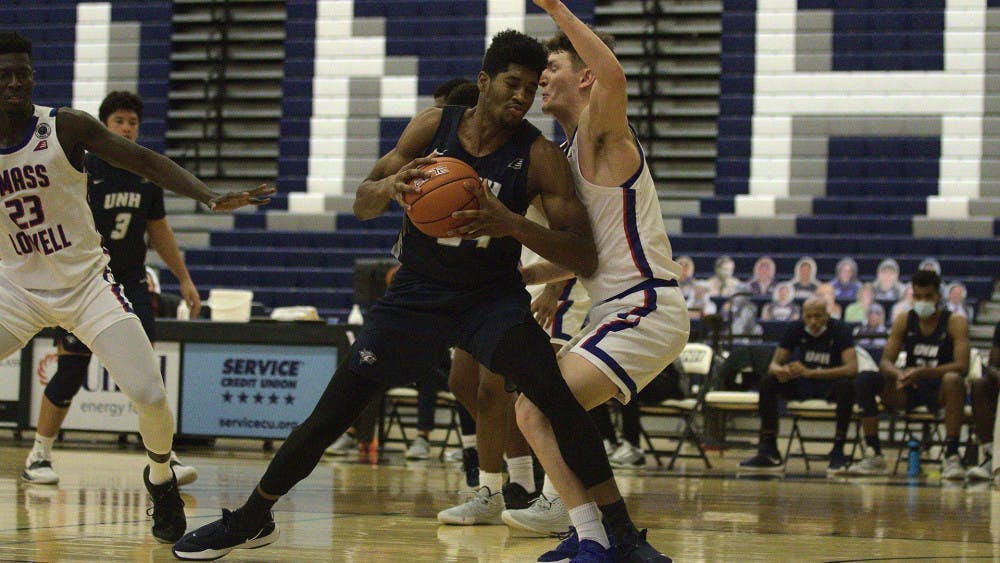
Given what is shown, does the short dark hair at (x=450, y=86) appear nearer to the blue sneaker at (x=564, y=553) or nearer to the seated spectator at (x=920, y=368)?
the blue sneaker at (x=564, y=553)

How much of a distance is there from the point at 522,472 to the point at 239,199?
82.3 inches

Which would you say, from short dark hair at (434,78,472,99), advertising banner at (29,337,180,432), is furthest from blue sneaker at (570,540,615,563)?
advertising banner at (29,337,180,432)

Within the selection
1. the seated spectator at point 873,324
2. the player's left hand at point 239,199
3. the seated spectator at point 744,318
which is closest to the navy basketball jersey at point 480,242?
the player's left hand at point 239,199

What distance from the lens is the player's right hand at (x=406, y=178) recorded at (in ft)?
12.1

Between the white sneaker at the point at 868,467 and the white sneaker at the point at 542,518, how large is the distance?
5.19 metres

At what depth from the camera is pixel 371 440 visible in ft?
33.0

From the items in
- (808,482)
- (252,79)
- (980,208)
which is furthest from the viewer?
(252,79)

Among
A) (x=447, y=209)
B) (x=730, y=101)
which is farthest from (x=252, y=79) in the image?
(x=447, y=209)

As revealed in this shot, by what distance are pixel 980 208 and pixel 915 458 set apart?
6.80 meters

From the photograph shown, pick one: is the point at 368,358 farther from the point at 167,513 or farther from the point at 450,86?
the point at 450,86

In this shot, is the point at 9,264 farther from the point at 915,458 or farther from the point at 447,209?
the point at 915,458

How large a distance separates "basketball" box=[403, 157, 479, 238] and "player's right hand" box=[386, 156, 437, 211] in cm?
1

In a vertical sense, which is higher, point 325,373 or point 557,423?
point 557,423

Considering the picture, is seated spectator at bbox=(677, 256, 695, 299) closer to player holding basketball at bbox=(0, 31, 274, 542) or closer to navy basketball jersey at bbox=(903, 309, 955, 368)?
navy basketball jersey at bbox=(903, 309, 955, 368)
